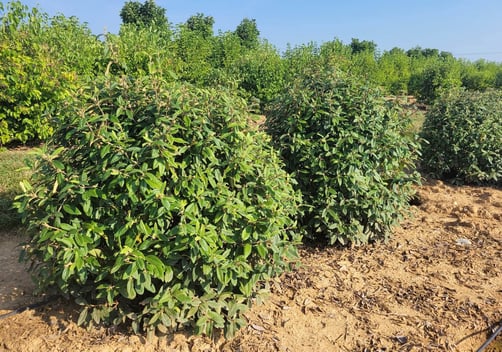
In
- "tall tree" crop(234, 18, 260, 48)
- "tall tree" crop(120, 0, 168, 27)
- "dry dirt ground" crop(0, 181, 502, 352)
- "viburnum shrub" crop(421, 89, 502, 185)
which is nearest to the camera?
"dry dirt ground" crop(0, 181, 502, 352)

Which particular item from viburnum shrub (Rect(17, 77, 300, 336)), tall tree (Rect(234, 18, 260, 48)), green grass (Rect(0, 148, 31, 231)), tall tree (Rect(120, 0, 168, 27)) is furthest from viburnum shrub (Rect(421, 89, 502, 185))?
tall tree (Rect(120, 0, 168, 27))

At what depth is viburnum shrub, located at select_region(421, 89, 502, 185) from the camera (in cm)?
528

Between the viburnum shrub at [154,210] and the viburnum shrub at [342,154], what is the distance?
970mm

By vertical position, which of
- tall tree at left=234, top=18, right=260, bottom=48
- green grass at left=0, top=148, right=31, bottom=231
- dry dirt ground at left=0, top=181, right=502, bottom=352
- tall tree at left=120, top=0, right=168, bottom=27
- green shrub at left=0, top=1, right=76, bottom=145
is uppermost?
tall tree at left=120, top=0, right=168, bottom=27

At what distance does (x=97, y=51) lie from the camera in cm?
844

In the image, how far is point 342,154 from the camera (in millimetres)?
3275

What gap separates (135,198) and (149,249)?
317mm

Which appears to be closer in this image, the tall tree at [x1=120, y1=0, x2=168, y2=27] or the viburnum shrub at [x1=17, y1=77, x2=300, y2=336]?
the viburnum shrub at [x1=17, y1=77, x2=300, y2=336]

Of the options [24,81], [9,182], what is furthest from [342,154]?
[24,81]

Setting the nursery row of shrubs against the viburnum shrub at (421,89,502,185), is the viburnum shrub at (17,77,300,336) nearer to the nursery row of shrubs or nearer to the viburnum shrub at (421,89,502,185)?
the nursery row of shrubs

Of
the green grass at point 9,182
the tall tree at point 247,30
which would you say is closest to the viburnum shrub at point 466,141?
the green grass at point 9,182

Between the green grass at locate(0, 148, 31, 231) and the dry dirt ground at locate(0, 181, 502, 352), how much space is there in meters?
0.17

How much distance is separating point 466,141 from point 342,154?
292 centimetres

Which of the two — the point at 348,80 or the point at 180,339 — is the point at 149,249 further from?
the point at 348,80
